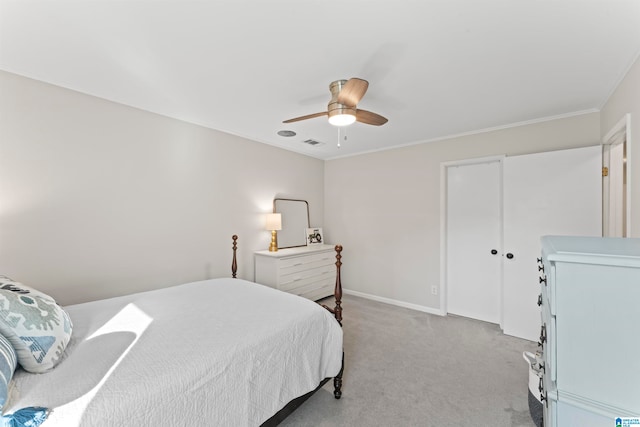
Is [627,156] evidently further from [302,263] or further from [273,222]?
[273,222]

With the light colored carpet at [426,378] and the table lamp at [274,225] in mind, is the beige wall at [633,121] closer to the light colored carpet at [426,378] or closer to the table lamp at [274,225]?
the light colored carpet at [426,378]

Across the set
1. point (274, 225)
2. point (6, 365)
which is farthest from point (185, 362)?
point (274, 225)

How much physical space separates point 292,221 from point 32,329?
333 centimetres

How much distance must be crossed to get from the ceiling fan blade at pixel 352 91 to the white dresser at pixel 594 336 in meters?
1.44

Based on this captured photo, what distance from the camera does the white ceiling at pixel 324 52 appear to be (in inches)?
56.6

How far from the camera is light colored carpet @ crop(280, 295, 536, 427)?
189 cm

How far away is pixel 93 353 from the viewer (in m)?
1.35

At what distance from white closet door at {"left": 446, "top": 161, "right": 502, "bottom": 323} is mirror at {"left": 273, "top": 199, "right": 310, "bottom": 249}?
7.28ft

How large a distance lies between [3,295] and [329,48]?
7.02ft

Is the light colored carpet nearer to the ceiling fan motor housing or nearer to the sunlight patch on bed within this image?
the sunlight patch on bed

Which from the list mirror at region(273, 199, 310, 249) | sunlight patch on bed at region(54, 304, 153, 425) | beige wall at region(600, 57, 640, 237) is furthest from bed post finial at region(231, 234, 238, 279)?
beige wall at region(600, 57, 640, 237)

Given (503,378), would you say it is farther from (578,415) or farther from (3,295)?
(3,295)

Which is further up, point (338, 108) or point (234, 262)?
point (338, 108)

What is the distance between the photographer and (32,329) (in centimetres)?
124
